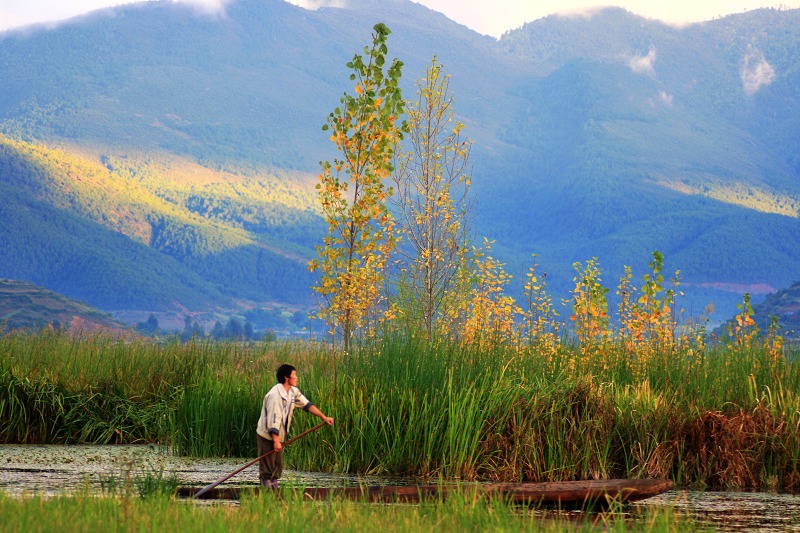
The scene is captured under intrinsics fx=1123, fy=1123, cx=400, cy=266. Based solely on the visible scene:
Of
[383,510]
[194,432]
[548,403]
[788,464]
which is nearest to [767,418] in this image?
[788,464]

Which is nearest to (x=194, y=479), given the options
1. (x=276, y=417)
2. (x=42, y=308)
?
(x=276, y=417)

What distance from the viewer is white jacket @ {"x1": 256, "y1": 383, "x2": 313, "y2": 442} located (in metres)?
12.7

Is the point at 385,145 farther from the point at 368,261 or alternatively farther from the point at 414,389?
the point at 414,389

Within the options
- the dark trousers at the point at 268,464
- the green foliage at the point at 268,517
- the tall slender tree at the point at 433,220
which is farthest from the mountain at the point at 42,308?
the green foliage at the point at 268,517

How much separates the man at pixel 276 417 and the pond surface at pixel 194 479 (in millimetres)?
418

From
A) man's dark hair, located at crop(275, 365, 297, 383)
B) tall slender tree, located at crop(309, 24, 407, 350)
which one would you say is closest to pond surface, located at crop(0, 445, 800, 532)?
man's dark hair, located at crop(275, 365, 297, 383)

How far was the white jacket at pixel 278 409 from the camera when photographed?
12.7m

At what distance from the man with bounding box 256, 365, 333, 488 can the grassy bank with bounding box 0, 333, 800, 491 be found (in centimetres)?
200

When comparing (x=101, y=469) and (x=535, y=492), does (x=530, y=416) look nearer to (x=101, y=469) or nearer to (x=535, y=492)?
(x=535, y=492)

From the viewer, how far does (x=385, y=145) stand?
2138 cm

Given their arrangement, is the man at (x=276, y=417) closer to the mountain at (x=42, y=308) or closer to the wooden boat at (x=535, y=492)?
the wooden boat at (x=535, y=492)

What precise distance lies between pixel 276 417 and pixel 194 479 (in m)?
1.78

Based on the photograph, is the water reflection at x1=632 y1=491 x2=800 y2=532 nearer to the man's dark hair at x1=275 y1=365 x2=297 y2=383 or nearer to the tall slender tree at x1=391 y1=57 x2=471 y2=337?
the man's dark hair at x1=275 y1=365 x2=297 y2=383

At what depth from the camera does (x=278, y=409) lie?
1273cm
